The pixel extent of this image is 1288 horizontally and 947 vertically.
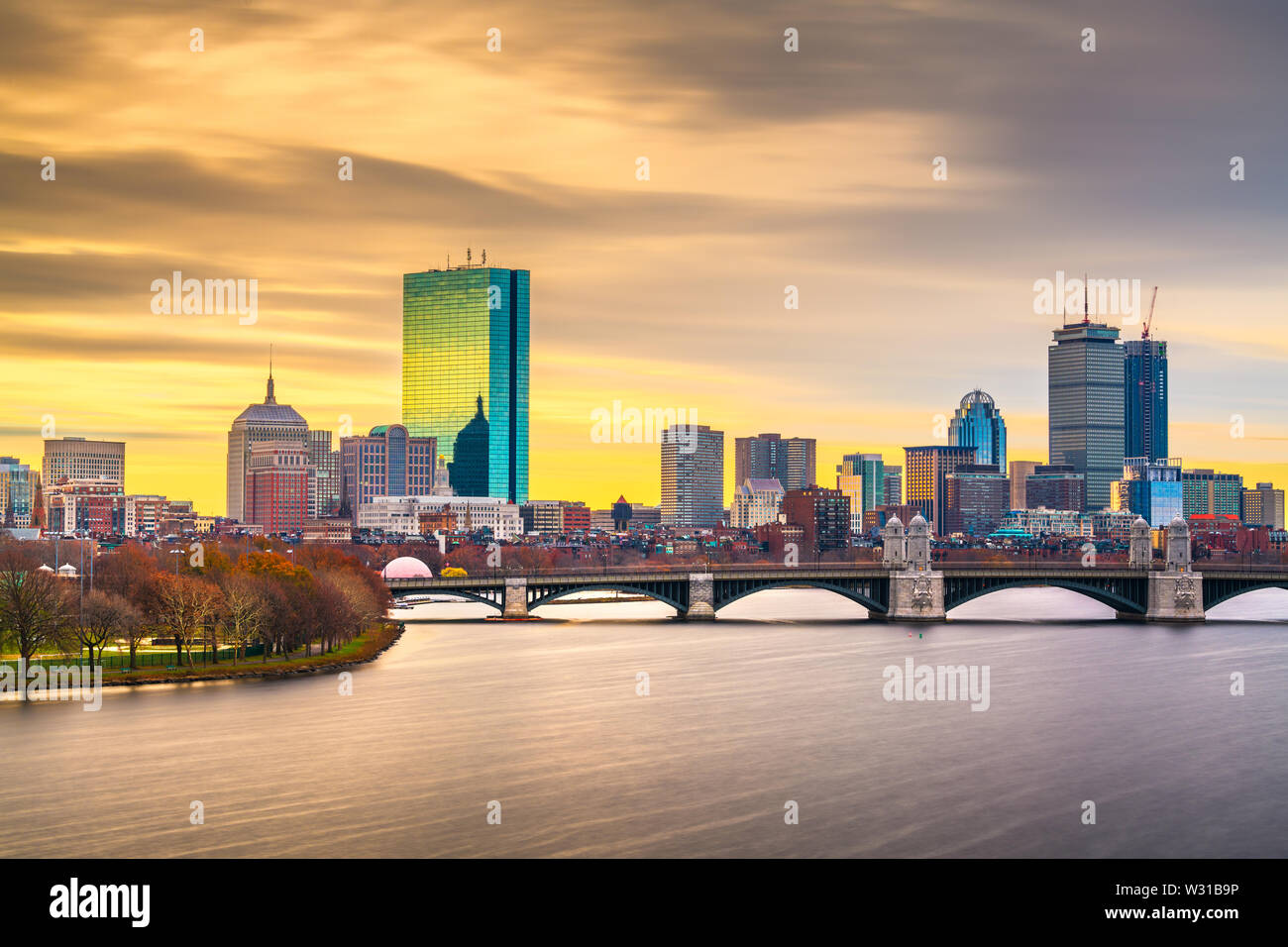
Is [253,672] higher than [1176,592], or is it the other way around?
[1176,592]

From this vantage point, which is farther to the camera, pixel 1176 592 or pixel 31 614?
pixel 1176 592

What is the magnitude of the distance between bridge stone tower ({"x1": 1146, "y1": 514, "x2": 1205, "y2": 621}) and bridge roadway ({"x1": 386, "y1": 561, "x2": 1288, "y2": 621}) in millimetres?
80

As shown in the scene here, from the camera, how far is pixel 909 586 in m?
119

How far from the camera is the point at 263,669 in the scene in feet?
240

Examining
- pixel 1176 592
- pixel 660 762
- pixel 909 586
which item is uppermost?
pixel 909 586

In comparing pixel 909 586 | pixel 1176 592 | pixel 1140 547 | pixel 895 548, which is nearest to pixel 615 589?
pixel 909 586

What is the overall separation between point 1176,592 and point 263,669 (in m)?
77.8

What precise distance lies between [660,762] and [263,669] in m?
28.7

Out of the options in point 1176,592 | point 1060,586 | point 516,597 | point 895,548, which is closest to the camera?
point 516,597

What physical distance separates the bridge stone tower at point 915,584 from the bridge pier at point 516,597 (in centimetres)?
2928

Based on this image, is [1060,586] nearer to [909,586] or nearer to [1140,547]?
[909,586]

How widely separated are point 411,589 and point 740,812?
7186 cm

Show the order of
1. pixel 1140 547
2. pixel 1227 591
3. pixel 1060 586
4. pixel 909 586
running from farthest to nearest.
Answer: pixel 1140 547 → pixel 1227 591 → pixel 1060 586 → pixel 909 586
